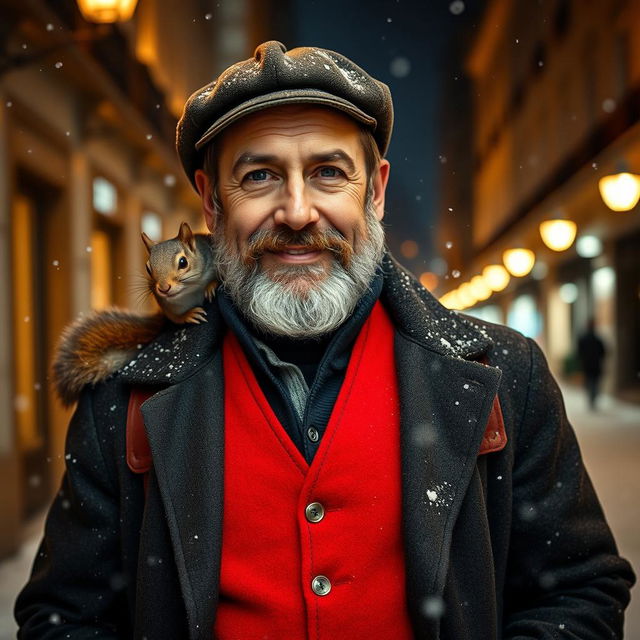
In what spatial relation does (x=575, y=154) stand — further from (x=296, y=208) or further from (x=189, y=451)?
(x=189, y=451)

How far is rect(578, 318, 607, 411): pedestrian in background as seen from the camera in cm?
1587

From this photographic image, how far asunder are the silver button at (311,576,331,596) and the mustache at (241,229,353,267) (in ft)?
2.69

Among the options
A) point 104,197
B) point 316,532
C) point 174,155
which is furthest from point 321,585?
point 104,197

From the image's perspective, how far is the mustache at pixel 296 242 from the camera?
2.08 m

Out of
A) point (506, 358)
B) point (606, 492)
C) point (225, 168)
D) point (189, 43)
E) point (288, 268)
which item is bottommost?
point (606, 492)

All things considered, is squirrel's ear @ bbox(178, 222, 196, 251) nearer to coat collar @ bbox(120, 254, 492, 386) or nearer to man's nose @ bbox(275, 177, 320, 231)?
coat collar @ bbox(120, 254, 492, 386)

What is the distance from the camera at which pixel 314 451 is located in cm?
204

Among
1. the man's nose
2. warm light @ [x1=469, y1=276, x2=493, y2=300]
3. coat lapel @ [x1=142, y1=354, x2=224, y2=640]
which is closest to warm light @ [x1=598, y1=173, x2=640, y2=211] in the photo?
warm light @ [x1=469, y1=276, x2=493, y2=300]

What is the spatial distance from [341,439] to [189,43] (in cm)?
336

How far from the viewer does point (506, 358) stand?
2217 millimetres


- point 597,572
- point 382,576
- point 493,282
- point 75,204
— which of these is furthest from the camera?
point 493,282

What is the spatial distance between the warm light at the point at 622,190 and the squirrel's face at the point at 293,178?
5.21 meters

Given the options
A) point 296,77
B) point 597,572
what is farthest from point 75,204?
point 597,572

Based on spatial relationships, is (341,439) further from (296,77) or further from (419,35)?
(419,35)
